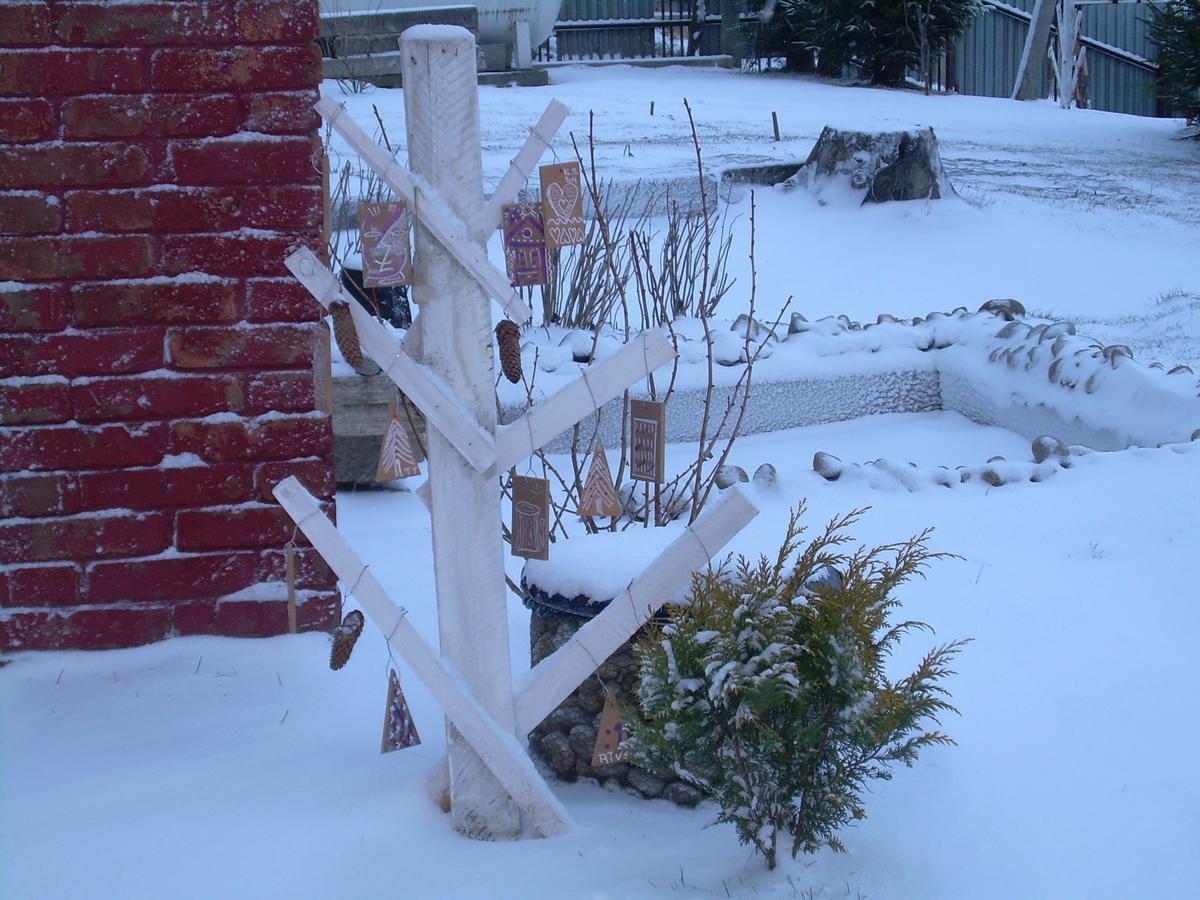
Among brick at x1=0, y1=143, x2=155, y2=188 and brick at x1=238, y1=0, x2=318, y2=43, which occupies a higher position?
brick at x1=238, y1=0, x2=318, y2=43

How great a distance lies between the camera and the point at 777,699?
191cm

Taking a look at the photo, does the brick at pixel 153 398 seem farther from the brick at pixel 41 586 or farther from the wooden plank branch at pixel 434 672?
the wooden plank branch at pixel 434 672

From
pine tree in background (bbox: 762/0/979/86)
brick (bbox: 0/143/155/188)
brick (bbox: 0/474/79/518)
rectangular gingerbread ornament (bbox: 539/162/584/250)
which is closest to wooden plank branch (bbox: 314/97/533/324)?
rectangular gingerbread ornament (bbox: 539/162/584/250)

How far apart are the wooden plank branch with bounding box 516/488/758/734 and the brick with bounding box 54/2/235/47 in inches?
54.8

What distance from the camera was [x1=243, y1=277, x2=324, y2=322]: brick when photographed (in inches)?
104

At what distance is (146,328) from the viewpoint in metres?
2.63

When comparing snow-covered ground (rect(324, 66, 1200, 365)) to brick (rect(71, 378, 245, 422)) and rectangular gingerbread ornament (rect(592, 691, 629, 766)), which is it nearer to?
brick (rect(71, 378, 245, 422))

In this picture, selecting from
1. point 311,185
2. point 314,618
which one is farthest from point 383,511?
point 311,185

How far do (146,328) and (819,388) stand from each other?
3.47 metres

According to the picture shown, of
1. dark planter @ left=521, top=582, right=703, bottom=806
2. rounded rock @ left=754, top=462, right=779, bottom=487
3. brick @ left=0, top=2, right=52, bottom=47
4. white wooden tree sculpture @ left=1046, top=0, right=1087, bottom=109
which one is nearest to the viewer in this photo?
dark planter @ left=521, top=582, right=703, bottom=806

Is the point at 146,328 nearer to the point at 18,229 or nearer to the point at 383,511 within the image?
the point at 18,229

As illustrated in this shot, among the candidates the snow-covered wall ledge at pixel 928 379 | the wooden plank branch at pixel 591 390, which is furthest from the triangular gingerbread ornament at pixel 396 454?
the snow-covered wall ledge at pixel 928 379

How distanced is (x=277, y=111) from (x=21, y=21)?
0.52 m

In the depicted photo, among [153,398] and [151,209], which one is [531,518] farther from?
[151,209]
